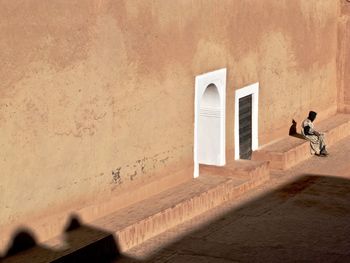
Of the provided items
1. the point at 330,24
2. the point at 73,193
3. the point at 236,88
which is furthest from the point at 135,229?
the point at 330,24

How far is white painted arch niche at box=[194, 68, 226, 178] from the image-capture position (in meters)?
15.0

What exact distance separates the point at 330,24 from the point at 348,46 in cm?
78

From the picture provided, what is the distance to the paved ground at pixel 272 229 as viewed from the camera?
11789mm

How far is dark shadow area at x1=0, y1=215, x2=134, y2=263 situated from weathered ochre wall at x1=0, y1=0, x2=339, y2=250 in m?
0.33

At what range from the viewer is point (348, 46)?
20359 mm

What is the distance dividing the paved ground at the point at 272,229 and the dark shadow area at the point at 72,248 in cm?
36

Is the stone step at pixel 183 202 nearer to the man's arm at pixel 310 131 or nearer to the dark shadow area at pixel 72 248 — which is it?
the dark shadow area at pixel 72 248

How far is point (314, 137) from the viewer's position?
17594mm

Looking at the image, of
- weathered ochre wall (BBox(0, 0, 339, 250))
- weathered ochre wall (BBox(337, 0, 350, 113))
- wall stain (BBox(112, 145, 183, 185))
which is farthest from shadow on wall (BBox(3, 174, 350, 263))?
weathered ochre wall (BBox(337, 0, 350, 113))

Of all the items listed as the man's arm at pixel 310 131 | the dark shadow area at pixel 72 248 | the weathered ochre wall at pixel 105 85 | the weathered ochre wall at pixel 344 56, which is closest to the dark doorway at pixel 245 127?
the weathered ochre wall at pixel 105 85

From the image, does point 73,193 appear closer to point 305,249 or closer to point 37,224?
point 37,224

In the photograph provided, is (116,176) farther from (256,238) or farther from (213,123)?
(213,123)

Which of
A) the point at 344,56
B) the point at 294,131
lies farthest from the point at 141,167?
the point at 344,56

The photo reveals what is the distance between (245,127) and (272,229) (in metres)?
3.75
